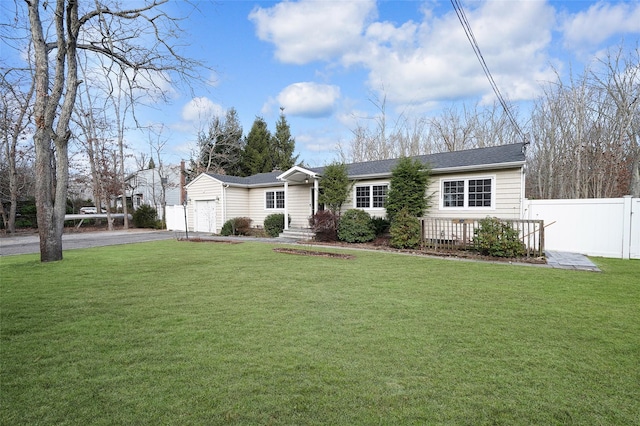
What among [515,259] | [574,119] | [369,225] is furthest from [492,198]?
[574,119]

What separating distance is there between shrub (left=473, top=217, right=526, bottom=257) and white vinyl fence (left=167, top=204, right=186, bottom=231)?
759 inches

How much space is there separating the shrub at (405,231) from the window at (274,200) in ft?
27.2

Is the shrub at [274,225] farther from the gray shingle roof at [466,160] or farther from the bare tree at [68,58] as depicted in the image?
the bare tree at [68,58]

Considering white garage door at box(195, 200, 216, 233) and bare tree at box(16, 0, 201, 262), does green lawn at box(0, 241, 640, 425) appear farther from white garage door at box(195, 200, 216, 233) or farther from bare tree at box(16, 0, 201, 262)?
white garage door at box(195, 200, 216, 233)

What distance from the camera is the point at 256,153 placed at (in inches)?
1232

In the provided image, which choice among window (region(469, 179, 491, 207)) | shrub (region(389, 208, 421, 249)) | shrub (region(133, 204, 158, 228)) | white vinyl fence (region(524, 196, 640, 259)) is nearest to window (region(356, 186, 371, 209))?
shrub (region(389, 208, 421, 249))

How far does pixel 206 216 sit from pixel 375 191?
38.6 feet

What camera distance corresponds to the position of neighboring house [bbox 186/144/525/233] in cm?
1116

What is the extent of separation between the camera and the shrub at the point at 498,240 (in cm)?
919

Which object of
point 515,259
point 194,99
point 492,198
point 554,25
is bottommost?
point 515,259

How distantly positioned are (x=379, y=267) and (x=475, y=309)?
3.42m

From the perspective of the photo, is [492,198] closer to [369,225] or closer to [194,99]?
[369,225]

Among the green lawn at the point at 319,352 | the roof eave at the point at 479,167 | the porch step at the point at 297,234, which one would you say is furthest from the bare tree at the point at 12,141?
the roof eave at the point at 479,167

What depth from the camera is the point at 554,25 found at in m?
10.7
